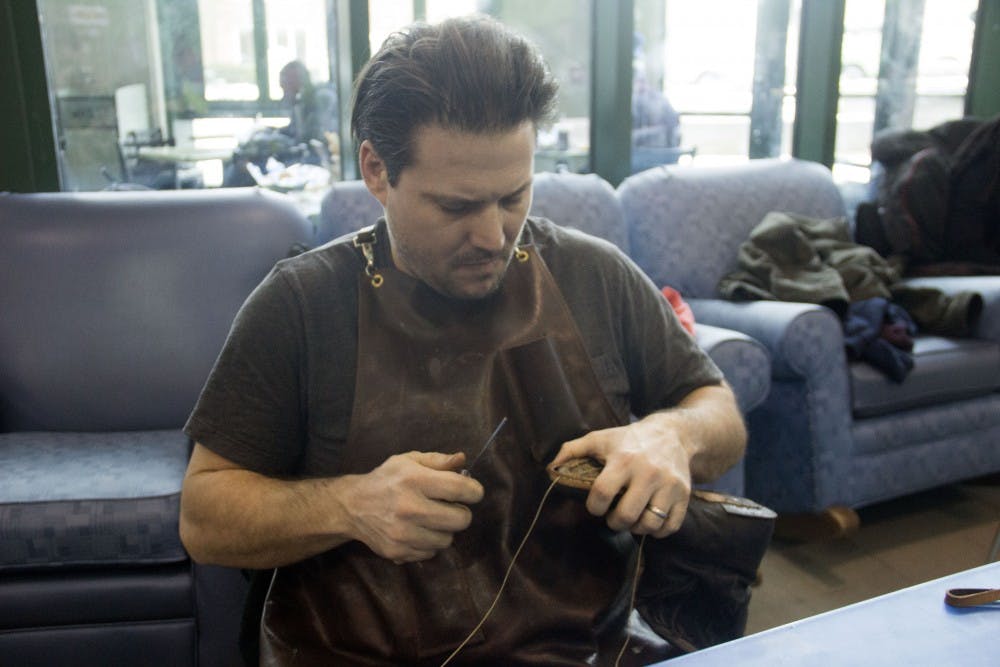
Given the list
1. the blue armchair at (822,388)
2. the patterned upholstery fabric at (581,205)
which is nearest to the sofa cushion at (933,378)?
the blue armchair at (822,388)

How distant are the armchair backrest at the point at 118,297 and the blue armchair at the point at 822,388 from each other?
1.29 meters

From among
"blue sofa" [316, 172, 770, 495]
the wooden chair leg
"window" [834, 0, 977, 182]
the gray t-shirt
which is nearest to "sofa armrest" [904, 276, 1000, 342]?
the wooden chair leg

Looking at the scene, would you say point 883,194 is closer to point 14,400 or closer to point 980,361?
point 980,361

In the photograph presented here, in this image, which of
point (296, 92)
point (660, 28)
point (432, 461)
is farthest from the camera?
point (660, 28)

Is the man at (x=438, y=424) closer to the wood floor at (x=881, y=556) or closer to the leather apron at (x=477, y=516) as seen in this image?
the leather apron at (x=477, y=516)

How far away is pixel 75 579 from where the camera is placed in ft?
5.40

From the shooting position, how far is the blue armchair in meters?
2.34

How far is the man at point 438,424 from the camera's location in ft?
3.45

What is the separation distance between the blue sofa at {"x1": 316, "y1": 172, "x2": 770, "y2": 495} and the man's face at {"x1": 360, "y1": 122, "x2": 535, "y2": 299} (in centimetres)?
107

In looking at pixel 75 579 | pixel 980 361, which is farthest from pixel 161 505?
pixel 980 361

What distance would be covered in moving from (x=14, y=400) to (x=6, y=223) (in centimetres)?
48

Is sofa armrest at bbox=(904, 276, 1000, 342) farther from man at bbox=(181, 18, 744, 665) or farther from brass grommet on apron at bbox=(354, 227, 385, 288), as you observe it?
brass grommet on apron at bbox=(354, 227, 385, 288)

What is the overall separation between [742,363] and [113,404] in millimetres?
1607

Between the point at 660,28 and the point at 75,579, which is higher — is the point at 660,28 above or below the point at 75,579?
above
